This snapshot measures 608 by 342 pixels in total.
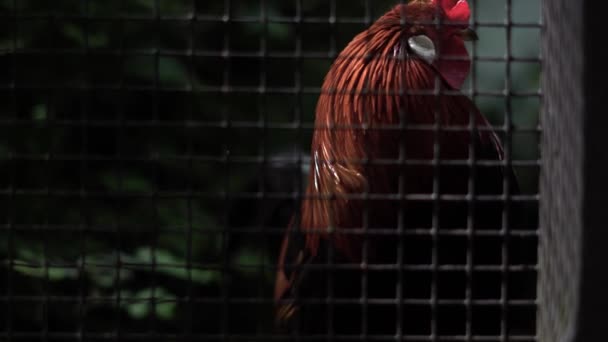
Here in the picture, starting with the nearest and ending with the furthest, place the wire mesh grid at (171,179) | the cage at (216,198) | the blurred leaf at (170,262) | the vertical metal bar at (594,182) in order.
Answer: the vertical metal bar at (594,182), the cage at (216,198), the wire mesh grid at (171,179), the blurred leaf at (170,262)

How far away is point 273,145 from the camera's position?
233 centimetres

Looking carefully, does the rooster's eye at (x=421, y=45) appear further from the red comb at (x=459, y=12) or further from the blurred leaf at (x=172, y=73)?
the blurred leaf at (x=172, y=73)

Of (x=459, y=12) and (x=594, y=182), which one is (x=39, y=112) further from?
(x=594, y=182)

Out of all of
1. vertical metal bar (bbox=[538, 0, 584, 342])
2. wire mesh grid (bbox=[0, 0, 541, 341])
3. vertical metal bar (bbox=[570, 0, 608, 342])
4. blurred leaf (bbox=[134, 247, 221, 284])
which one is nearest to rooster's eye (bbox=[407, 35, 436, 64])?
wire mesh grid (bbox=[0, 0, 541, 341])

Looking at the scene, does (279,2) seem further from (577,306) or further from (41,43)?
(577,306)

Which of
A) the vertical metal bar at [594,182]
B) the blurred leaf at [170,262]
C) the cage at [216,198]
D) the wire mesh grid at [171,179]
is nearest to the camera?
the vertical metal bar at [594,182]

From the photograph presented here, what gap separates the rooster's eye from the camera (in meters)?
1.58

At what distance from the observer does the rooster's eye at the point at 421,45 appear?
5.17ft

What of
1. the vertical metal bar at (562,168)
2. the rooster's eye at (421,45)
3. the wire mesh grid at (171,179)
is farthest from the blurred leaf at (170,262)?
the vertical metal bar at (562,168)

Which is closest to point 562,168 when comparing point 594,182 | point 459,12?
point 594,182

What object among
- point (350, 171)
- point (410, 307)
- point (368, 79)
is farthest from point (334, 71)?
point (410, 307)

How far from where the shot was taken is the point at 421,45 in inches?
62.9

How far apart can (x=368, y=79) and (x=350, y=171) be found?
17 centimetres

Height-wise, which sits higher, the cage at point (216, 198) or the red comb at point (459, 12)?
the red comb at point (459, 12)
